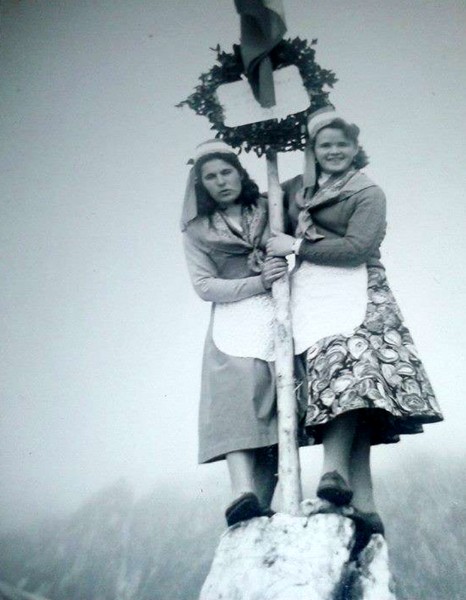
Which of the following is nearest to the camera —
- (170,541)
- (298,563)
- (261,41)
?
(298,563)

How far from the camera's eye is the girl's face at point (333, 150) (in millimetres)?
2465

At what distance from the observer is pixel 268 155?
2611 mm

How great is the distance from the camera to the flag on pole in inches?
104

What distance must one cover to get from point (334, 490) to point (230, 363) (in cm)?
60

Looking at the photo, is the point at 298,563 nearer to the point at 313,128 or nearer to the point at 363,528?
the point at 363,528

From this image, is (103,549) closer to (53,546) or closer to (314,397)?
(53,546)

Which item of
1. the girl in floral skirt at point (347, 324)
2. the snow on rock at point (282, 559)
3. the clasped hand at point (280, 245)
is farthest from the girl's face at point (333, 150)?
the snow on rock at point (282, 559)

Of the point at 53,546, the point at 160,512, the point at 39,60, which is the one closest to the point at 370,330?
the point at 160,512

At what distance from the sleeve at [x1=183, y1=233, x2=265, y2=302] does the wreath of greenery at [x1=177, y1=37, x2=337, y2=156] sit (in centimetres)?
42

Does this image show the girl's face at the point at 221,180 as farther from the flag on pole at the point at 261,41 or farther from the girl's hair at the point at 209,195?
the flag on pole at the point at 261,41

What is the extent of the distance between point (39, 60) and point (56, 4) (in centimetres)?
29

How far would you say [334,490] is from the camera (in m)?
1.93

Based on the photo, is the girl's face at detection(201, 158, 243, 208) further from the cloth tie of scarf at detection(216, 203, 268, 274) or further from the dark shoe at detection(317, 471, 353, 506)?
the dark shoe at detection(317, 471, 353, 506)

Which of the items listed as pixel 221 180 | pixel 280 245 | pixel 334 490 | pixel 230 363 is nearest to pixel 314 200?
pixel 280 245
